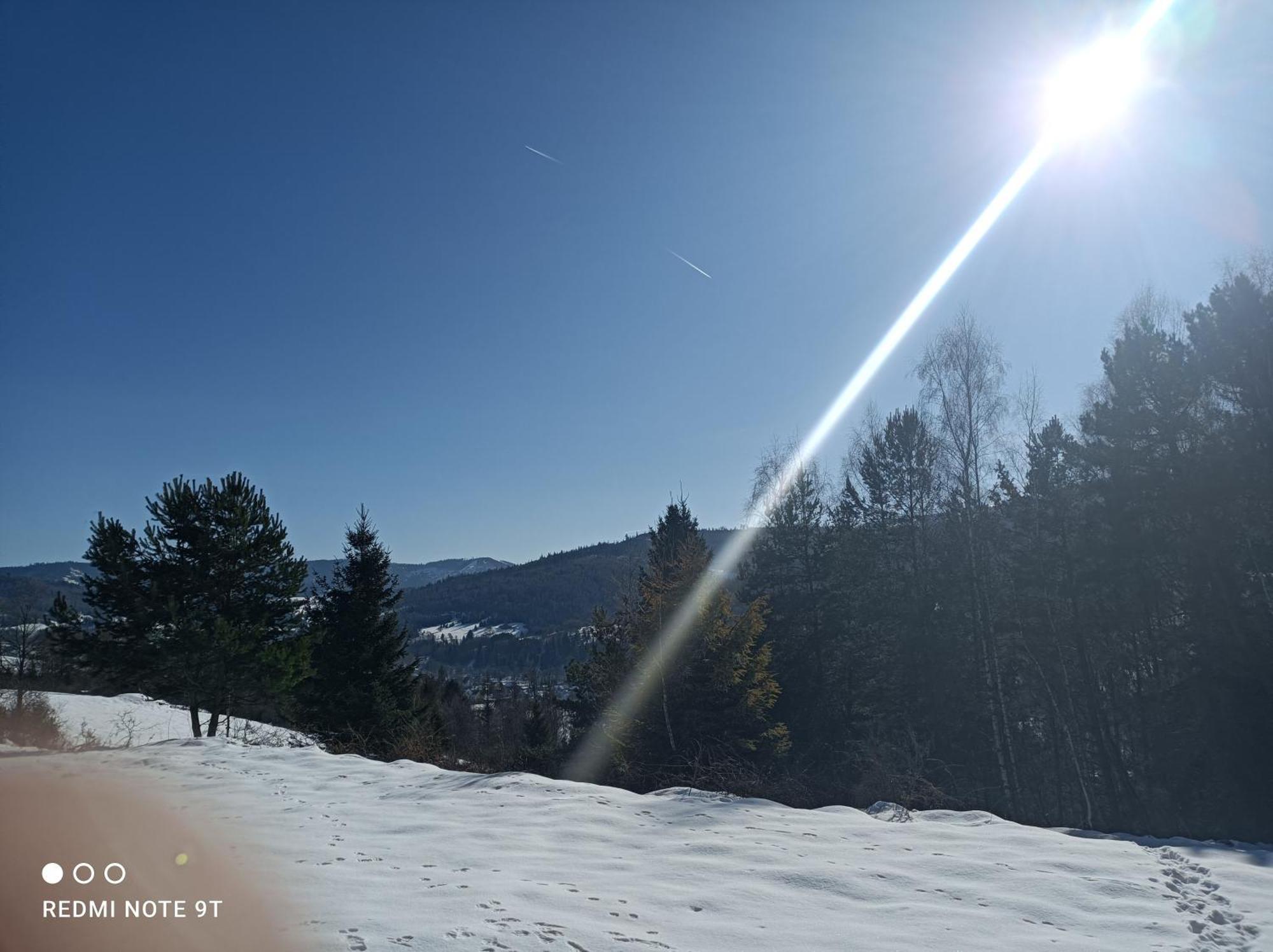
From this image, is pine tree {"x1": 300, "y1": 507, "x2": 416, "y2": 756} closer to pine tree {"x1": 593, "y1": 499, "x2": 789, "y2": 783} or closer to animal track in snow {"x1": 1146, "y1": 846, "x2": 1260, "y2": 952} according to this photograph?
pine tree {"x1": 593, "y1": 499, "x2": 789, "y2": 783}

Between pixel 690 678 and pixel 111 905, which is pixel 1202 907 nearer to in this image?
pixel 111 905

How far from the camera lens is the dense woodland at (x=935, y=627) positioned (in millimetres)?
14797

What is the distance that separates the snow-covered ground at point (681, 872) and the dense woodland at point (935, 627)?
3893 millimetres

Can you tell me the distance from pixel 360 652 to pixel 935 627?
1883cm

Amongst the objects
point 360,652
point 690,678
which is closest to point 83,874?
point 690,678

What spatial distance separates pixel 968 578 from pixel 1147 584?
4118 mm

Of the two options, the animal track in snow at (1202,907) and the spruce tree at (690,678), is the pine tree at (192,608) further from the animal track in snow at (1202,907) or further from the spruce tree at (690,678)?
the animal track in snow at (1202,907)

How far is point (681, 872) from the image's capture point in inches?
198

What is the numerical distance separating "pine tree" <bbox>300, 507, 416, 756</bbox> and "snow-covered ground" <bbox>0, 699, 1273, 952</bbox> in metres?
13.8

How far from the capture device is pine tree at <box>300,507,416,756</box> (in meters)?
21.2

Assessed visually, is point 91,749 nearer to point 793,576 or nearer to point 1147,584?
Result: point 793,576

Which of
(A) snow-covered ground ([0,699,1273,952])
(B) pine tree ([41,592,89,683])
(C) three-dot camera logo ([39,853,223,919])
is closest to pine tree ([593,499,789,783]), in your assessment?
→ (A) snow-covered ground ([0,699,1273,952])

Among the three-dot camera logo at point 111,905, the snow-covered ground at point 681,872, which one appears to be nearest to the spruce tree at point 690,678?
the snow-covered ground at point 681,872

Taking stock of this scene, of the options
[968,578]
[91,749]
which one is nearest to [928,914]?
[91,749]
